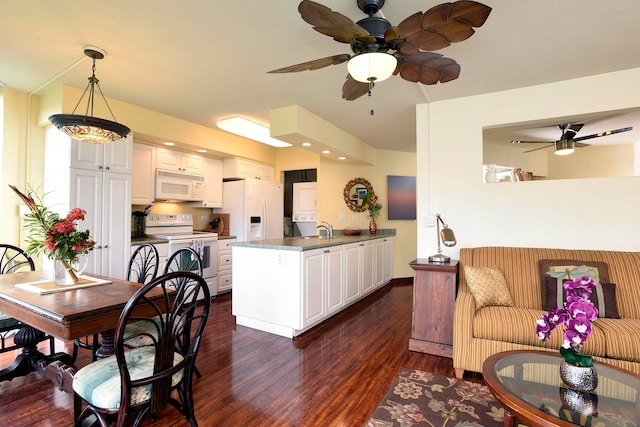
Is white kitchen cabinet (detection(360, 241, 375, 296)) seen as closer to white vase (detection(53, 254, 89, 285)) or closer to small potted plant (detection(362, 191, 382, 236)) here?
small potted plant (detection(362, 191, 382, 236))

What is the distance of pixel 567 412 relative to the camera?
4.23 ft

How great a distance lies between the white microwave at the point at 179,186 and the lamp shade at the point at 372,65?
3423 mm

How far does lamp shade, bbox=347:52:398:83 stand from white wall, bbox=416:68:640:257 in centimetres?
195

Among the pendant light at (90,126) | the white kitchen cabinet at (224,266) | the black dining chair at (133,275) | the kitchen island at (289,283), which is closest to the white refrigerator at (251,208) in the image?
the white kitchen cabinet at (224,266)

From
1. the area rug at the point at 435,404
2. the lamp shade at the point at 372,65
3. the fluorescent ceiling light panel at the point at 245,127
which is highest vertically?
the fluorescent ceiling light panel at the point at 245,127

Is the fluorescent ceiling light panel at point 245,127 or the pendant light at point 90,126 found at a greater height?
the fluorescent ceiling light panel at point 245,127

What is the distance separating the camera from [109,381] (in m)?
1.42

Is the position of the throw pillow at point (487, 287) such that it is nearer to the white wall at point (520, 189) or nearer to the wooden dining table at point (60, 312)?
the white wall at point (520, 189)

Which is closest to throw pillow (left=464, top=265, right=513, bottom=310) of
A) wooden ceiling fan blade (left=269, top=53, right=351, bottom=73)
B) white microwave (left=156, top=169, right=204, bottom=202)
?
wooden ceiling fan blade (left=269, top=53, right=351, bottom=73)

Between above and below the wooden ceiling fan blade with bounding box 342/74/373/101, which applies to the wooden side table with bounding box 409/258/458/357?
below

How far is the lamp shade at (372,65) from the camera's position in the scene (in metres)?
1.63

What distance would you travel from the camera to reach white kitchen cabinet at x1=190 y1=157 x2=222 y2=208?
4906 mm

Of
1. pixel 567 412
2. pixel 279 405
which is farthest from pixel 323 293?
pixel 567 412

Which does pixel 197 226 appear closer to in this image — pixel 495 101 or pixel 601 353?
pixel 495 101
